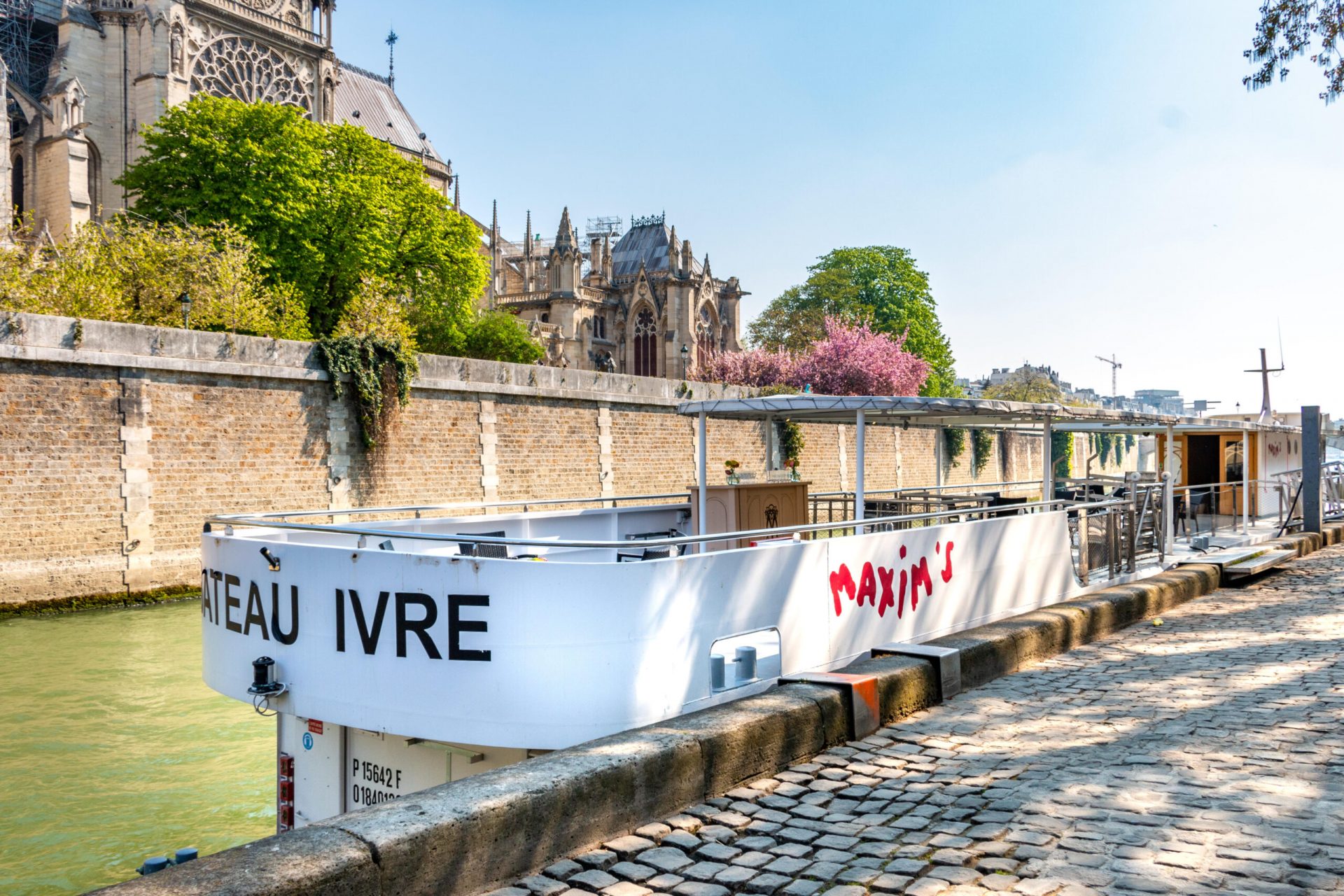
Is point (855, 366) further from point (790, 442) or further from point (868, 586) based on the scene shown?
point (868, 586)

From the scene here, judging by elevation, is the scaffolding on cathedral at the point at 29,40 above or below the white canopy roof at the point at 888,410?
above

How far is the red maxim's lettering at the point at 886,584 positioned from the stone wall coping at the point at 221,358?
536 inches

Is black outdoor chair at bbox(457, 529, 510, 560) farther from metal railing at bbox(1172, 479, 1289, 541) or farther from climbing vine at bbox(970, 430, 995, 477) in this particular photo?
climbing vine at bbox(970, 430, 995, 477)

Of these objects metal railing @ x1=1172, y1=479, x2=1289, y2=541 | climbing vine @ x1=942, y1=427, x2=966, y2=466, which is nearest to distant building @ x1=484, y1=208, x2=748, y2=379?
climbing vine @ x1=942, y1=427, x2=966, y2=466

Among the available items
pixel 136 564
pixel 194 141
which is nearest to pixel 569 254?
pixel 194 141

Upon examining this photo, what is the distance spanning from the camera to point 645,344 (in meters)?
63.2

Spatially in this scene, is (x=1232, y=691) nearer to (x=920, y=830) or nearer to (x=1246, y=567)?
(x=920, y=830)

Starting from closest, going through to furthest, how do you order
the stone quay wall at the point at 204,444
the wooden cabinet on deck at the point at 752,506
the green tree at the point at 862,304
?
the wooden cabinet on deck at the point at 752,506 < the stone quay wall at the point at 204,444 < the green tree at the point at 862,304

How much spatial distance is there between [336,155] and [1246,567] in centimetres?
2704

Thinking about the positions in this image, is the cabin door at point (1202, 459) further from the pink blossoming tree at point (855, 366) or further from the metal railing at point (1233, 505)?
the pink blossoming tree at point (855, 366)

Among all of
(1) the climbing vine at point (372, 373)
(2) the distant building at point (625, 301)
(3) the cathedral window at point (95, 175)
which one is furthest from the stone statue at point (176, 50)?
(1) the climbing vine at point (372, 373)

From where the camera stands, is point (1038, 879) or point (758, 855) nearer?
point (1038, 879)

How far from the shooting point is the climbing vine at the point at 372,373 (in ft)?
64.6

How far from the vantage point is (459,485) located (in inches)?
876
